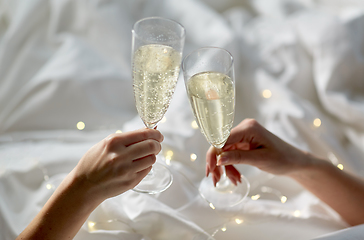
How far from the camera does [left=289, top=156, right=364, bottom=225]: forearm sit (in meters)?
1.20

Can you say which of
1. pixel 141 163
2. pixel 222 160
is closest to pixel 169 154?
pixel 222 160

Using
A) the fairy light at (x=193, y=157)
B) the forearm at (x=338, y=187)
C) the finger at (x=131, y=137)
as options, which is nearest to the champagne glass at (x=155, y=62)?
the finger at (x=131, y=137)

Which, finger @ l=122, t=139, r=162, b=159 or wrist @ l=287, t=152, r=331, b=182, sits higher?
finger @ l=122, t=139, r=162, b=159

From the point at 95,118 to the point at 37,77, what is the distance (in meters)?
0.35

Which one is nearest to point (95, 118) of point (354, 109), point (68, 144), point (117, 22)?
point (68, 144)

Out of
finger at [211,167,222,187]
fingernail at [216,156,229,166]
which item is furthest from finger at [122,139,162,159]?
finger at [211,167,222,187]

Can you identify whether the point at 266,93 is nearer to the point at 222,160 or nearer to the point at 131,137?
the point at 222,160

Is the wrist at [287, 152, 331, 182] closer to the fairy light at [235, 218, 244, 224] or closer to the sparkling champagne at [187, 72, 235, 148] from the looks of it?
the fairy light at [235, 218, 244, 224]

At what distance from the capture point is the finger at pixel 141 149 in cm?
93

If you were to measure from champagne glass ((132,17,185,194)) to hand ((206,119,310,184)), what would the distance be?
0.92 feet

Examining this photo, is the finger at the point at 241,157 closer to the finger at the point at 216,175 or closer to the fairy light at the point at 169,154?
the finger at the point at 216,175

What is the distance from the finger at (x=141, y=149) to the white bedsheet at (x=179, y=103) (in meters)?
0.32

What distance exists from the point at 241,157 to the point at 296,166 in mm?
230

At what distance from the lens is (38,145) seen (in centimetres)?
148
